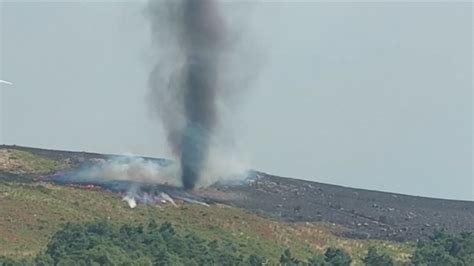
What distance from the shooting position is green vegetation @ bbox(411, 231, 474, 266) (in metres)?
88.5

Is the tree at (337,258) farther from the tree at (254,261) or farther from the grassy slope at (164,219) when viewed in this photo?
the grassy slope at (164,219)

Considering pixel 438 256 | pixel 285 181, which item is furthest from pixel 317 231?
pixel 285 181

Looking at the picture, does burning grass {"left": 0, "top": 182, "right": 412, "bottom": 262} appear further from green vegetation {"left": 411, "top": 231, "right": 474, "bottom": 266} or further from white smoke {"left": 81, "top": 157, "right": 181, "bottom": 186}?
white smoke {"left": 81, "top": 157, "right": 181, "bottom": 186}

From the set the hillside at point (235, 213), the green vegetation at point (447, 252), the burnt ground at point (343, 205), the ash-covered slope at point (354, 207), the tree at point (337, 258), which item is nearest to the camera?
the tree at point (337, 258)

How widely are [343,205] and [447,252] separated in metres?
47.9

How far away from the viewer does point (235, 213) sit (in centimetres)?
Result: 11750

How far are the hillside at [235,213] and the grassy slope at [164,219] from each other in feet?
0.32

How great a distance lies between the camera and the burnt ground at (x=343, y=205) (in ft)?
411

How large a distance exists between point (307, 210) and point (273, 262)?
138ft

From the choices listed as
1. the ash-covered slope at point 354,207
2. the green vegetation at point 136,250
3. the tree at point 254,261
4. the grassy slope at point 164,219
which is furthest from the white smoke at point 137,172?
the tree at point 254,261

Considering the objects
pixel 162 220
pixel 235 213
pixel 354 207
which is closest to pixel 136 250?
pixel 162 220

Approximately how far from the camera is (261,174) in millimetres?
Result: 165125

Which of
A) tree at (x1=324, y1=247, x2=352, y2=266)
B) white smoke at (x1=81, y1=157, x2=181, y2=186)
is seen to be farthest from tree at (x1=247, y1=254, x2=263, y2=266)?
white smoke at (x1=81, y1=157, x2=181, y2=186)

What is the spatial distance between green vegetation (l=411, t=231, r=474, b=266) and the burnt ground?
1843cm
